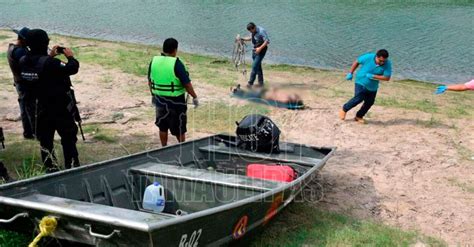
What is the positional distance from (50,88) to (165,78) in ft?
4.72

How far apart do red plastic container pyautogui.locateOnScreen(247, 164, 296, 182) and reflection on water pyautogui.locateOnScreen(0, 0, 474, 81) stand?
1276 centimetres

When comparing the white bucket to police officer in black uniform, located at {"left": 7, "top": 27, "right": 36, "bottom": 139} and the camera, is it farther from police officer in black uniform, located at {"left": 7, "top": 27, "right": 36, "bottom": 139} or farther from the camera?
police officer in black uniform, located at {"left": 7, "top": 27, "right": 36, "bottom": 139}

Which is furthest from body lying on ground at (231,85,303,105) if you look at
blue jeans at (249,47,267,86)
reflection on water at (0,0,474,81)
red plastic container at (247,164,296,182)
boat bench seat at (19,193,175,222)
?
reflection on water at (0,0,474,81)

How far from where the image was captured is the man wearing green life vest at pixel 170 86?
252 inches

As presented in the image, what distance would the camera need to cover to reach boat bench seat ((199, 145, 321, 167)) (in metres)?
6.18

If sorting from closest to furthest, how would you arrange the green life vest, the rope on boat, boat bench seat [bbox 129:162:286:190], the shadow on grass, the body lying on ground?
the rope on boat, boat bench seat [bbox 129:162:286:190], the green life vest, the shadow on grass, the body lying on ground

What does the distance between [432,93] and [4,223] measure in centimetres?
1237

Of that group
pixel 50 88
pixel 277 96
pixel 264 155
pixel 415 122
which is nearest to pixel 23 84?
pixel 50 88

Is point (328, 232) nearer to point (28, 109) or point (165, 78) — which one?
point (165, 78)

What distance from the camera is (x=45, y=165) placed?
6.26 m

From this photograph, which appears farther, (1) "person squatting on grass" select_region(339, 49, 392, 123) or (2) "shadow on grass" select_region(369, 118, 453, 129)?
(2) "shadow on grass" select_region(369, 118, 453, 129)

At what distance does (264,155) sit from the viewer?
21.0 ft

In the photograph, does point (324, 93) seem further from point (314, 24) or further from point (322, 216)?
point (314, 24)

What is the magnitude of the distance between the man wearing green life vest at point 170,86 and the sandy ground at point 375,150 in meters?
1.88
